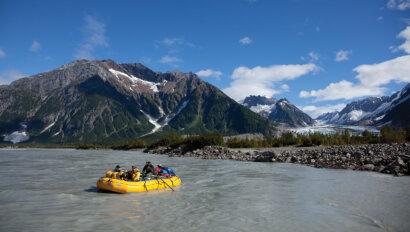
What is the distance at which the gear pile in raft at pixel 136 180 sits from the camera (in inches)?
805

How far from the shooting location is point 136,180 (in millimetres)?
22109

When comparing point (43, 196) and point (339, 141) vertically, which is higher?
point (339, 141)

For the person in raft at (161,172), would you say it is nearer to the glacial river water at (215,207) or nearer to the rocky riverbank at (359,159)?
the glacial river water at (215,207)

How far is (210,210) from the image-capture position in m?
16.2

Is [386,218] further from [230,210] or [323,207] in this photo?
[230,210]

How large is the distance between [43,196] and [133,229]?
1157 cm

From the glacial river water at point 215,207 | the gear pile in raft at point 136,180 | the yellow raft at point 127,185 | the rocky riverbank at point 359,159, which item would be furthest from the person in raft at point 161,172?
the rocky riverbank at point 359,159

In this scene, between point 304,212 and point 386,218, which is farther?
point 304,212

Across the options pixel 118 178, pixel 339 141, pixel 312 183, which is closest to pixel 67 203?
pixel 118 178

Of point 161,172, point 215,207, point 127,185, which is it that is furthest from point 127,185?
point 215,207

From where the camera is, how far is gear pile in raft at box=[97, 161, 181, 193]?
20438 millimetres

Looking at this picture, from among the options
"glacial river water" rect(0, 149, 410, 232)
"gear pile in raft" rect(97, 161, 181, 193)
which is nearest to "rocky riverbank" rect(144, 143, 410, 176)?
"glacial river water" rect(0, 149, 410, 232)

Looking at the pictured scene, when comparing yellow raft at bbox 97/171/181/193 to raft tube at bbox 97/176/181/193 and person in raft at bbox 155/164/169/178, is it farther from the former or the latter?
person in raft at bbox 155/164/169/178

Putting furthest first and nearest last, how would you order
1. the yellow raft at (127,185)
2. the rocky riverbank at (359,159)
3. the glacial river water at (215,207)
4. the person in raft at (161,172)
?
1. the rocky riverbank at (359,159)
2. the person in raft at (161,172)
3. the yellow raft at (127,185)
4. the glacial river water at (215,207)
